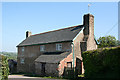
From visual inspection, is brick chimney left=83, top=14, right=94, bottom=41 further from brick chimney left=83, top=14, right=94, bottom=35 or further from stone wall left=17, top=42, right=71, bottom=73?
stone wall left=17, top=42, right=71, bottom=73

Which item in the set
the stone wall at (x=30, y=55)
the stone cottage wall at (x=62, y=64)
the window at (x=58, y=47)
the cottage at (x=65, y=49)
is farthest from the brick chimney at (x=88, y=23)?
the stone wall at (x=30, y=55)

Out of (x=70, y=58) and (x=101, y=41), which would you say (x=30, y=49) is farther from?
(x=101, y=41)

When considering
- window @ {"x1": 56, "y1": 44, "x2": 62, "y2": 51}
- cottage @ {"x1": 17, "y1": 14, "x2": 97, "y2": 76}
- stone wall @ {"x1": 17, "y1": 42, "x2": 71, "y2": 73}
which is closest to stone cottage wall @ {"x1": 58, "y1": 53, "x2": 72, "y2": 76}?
cottage @ {"x1": 17, "y1": 14, "x2": 97, "y2": 76}

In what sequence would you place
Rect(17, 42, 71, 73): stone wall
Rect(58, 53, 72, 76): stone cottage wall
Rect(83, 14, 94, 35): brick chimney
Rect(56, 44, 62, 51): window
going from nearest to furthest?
Rect(58, 53, 72, 76): stone cottage wall < Rect(83, 14, 94, 35): brick chimney < Rect(56, 44, 62, 51): window < Rect(17, 42, 71, 73): stone wall

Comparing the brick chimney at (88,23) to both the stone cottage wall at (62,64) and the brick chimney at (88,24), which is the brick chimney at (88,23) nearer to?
the brick chimney at (88,24)

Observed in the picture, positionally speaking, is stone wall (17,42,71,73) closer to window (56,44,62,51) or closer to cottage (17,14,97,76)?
cottage (17,14,97,76)

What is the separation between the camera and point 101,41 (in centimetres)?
5828

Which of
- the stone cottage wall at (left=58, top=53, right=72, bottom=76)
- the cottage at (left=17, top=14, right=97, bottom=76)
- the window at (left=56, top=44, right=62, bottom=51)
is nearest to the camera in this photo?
the stone cottage wall at (left=58, top=53, right=72, bottom=76)

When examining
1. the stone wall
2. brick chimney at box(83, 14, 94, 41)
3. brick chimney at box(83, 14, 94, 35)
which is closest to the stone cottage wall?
the stone wall

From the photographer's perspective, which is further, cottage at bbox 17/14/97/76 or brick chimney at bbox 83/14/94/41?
brick chimney at bbox 83/14/94/41

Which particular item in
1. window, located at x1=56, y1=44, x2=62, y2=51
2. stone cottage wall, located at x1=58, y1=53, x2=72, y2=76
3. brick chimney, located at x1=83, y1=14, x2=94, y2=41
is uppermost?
brick chimney, located at x1=83, y1=14, x2=94, y2=41

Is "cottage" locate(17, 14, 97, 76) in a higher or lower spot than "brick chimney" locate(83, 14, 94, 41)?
lower

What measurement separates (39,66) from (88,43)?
33.9 feet

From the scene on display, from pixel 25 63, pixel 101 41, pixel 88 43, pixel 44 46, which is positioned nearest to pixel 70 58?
pixel 88 43
